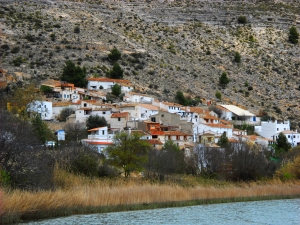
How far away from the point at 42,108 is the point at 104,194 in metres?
39.8

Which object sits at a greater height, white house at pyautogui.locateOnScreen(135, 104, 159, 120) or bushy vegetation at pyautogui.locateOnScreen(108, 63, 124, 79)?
bushy vegetation at pyautogui.locateOnScreen(108, 63, 124, 79)

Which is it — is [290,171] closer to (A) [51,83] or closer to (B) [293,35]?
(A) [51,83]

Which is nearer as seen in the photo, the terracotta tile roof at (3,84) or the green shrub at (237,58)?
the terracotta tile roof at (3,84)

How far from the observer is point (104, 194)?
37.3 metres

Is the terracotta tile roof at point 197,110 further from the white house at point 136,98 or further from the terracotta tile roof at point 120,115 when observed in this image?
the terracotta tile roof at point 120,115

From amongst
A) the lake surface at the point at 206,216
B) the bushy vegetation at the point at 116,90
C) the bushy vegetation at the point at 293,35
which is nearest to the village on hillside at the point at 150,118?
the bushy vegetation at the point at 116,90


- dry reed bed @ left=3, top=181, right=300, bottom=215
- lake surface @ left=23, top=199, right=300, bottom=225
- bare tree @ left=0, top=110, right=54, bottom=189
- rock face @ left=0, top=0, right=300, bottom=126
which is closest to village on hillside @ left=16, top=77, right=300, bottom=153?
rock face @ left=0, top=0, right=300, bottom=126

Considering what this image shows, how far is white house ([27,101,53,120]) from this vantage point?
74.2 meters

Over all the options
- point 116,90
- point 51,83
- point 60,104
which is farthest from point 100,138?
point 51,83

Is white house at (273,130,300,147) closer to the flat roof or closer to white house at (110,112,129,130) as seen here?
the flat roof

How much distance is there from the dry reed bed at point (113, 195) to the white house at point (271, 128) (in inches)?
1354

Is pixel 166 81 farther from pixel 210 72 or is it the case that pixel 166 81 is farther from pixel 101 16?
pixel 101 16

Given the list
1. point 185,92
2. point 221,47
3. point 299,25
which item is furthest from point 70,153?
point 299,25

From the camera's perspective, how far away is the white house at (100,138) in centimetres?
6309
